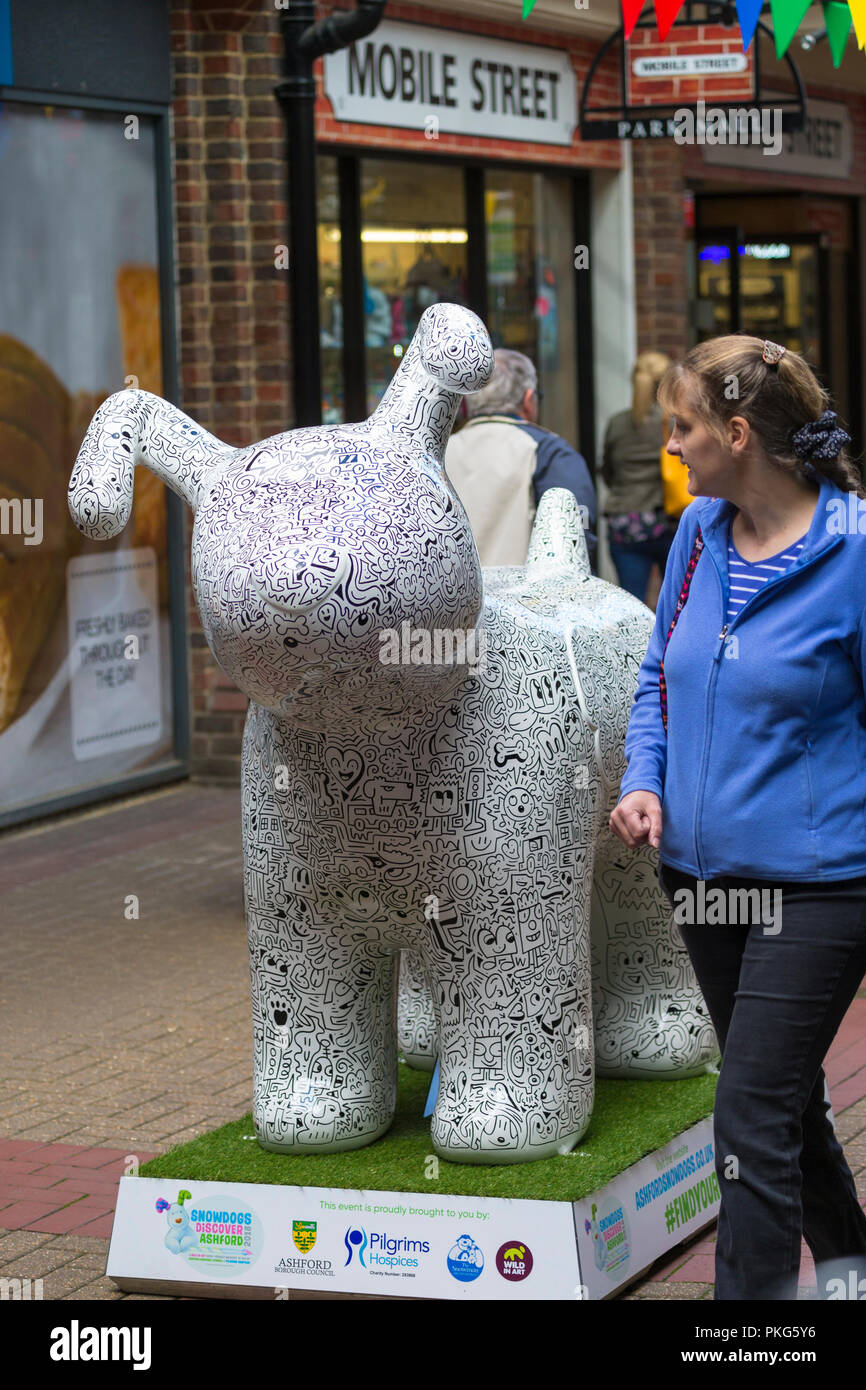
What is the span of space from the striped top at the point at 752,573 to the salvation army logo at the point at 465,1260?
1.29m

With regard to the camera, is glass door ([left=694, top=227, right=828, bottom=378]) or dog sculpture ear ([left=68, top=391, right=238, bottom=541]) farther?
glass door ([left=694, top=227, right=828, bottom=378])

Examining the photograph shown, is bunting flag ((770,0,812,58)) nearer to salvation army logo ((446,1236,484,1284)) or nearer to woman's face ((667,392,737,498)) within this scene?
woman's face ((667,392,737,498))

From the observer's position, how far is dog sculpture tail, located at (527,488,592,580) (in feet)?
15.2

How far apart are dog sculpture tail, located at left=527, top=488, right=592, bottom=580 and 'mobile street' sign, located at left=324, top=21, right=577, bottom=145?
19.4 ft

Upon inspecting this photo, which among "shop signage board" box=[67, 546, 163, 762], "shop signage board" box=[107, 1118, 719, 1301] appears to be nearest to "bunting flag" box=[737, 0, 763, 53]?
"shop signage board" box=[107, 1118, 719, 1301]

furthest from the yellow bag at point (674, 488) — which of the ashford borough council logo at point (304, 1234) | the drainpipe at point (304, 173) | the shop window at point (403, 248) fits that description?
the ashford borough council logo at point (304, 1234)

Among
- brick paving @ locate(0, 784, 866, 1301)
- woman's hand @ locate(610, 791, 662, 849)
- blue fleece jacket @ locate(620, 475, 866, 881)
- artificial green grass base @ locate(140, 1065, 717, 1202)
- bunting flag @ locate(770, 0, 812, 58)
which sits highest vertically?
bunting flag @ locate(770, 0, 812, 58)

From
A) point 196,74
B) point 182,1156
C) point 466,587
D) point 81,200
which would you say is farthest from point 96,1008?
point 196,74

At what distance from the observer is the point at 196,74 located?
30.2 ft

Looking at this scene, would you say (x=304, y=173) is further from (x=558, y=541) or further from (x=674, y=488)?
(x=674, y=488)

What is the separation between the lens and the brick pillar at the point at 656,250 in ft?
42.1

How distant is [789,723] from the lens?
3.07 meters

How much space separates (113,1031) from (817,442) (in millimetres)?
3433

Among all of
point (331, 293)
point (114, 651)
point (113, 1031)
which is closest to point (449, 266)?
point (331, 293)
